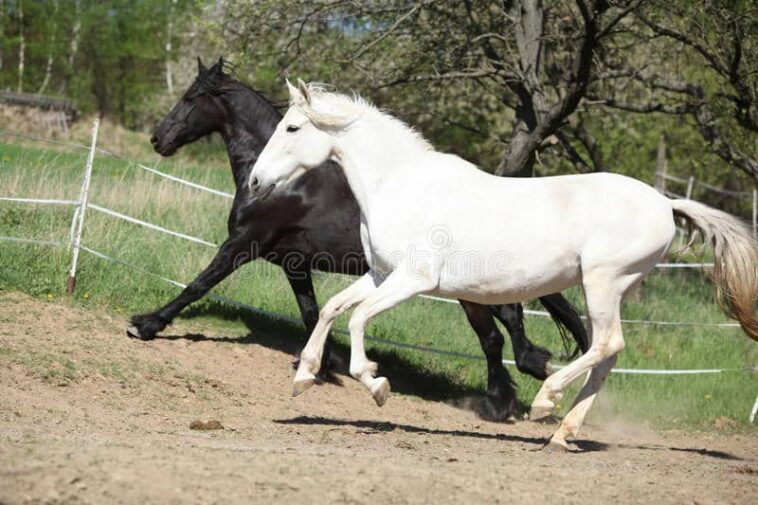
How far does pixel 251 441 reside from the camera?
18.2ft

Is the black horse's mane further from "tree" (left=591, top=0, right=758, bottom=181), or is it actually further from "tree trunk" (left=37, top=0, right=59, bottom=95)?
"tree trunk" (left=37, top=0, right=59, bottom=95)

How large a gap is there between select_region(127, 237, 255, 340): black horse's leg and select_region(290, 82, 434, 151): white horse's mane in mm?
1828

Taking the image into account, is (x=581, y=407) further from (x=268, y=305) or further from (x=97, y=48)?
(x=97, y=48)

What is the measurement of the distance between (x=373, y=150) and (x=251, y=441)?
2.07m

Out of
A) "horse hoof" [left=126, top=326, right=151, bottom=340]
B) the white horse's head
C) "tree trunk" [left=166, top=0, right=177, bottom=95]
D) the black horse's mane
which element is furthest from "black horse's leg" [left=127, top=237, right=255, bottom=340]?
"tree trunk" [left=166, top=0, right=177, bottom=95]

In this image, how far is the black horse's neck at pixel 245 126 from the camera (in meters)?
8.08

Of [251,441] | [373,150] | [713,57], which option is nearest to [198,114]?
[373,150]

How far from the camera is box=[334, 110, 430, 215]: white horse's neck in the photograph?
6234mm

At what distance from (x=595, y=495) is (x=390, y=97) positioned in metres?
10.6

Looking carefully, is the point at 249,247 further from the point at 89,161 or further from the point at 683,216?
the point at 683,216

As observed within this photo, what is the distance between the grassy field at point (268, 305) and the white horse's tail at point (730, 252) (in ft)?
8.98

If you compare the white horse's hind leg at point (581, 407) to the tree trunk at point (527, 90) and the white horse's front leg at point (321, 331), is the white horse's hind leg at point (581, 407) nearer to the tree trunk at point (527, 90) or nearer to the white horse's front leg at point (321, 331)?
the white horse's front leg at point (321, 331)

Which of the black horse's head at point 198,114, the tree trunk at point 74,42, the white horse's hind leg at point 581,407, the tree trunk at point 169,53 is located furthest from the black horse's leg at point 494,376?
the tree trunk at point 74,42

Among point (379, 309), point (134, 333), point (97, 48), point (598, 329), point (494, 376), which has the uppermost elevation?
point (97, 48)
